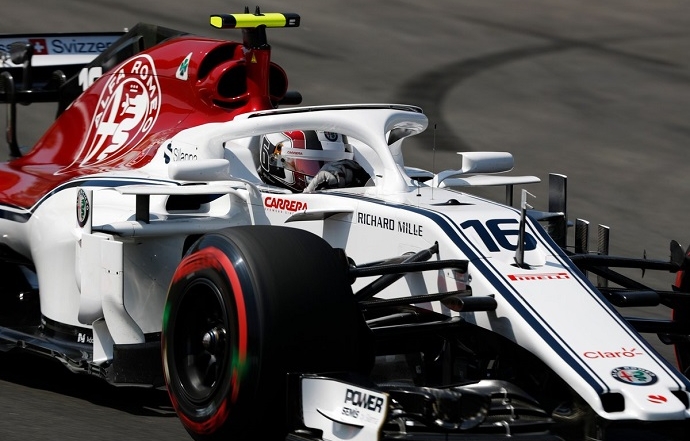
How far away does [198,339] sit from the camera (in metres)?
6.17

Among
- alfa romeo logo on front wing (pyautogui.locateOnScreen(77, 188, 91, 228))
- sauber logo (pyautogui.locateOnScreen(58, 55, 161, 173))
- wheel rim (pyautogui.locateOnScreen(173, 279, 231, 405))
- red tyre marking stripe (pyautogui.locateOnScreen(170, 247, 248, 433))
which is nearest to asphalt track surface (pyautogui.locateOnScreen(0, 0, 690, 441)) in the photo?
alfa romeo logo on front wing (pyautogui.locateOnScreen(77, 188, 91, 228))

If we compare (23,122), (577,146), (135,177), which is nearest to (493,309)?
(135,177)

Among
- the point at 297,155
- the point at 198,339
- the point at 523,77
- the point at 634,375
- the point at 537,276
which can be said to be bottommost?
the point at 198,339

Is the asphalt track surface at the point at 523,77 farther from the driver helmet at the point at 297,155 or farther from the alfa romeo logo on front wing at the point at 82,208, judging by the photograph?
the driver helmet at the point at 297,155

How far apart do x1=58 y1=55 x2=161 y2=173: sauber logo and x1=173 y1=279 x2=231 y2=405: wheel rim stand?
2295mm

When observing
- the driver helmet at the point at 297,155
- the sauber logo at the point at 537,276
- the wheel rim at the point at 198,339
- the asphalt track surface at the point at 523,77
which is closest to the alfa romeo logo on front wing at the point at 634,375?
the sauber logo at the point at 537,276

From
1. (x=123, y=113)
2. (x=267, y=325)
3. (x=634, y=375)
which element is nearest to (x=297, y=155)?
(x=123, y=113)

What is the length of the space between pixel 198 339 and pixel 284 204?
1.03m

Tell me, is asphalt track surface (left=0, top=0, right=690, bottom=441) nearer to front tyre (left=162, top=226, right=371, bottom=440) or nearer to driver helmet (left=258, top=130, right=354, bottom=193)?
driver helmet (left=258, top=130, right=354, bottom=193)

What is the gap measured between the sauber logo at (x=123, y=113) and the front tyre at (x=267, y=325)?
258cm

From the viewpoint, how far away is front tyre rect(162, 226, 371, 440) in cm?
552

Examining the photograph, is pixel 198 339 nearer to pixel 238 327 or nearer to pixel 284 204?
pixel 238 327

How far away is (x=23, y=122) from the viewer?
47.5 ft

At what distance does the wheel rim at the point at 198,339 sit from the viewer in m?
5.97
